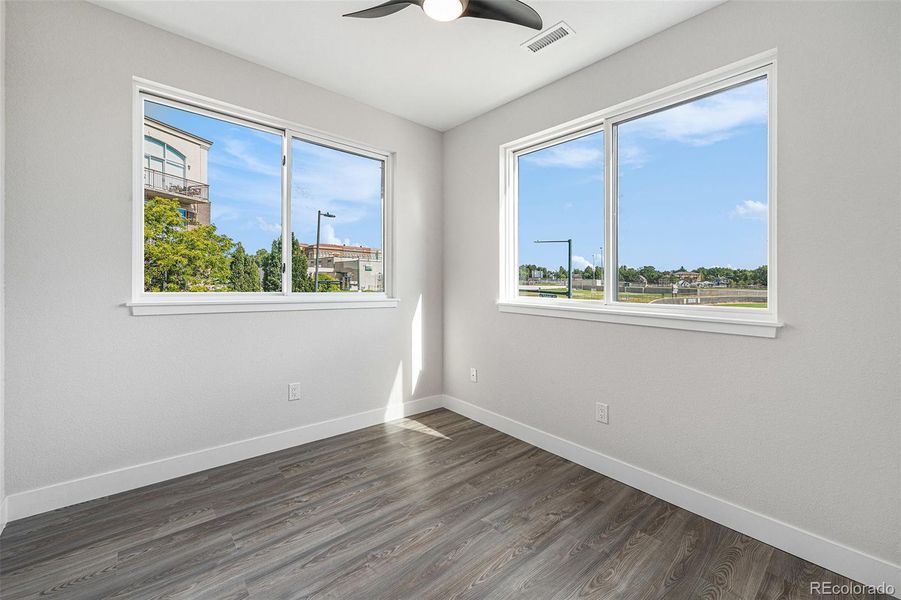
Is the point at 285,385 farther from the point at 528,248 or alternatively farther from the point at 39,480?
the point at 528,248

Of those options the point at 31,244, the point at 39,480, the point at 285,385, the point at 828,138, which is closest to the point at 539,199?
the point at 828,138

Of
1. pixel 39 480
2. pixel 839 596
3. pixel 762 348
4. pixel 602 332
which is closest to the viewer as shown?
pixel 839 596

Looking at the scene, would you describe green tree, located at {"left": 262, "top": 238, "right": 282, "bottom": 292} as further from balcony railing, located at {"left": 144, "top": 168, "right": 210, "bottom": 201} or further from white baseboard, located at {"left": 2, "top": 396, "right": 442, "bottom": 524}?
white baseboard, located at {"left": 2, "top": 396, "right": 442, "bottom": 524}

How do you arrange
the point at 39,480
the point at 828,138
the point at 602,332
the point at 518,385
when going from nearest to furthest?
the point at 828,138 < the point at 39,480 < the point at 602,332 < the point at 518,385

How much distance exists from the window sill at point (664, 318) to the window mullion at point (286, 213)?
175 cm

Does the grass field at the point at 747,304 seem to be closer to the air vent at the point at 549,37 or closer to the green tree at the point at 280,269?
the air vent at the point at 549,37

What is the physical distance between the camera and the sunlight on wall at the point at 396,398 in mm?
3543

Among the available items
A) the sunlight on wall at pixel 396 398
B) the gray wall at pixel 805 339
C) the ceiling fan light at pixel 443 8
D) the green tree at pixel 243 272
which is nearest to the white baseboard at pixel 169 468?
the sunlight on wall at pixel 396 398

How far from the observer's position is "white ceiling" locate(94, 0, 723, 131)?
2.15m

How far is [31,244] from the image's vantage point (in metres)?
2.03

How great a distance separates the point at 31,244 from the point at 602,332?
318cm

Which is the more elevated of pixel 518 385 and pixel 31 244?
pixel 31 244

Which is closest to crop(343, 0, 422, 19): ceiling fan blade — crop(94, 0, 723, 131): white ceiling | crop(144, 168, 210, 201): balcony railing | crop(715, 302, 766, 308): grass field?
crop(94, 0, 723, 131): white ceiling

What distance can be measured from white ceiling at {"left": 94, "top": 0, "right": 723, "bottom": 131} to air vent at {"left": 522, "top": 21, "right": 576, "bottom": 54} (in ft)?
0.12
